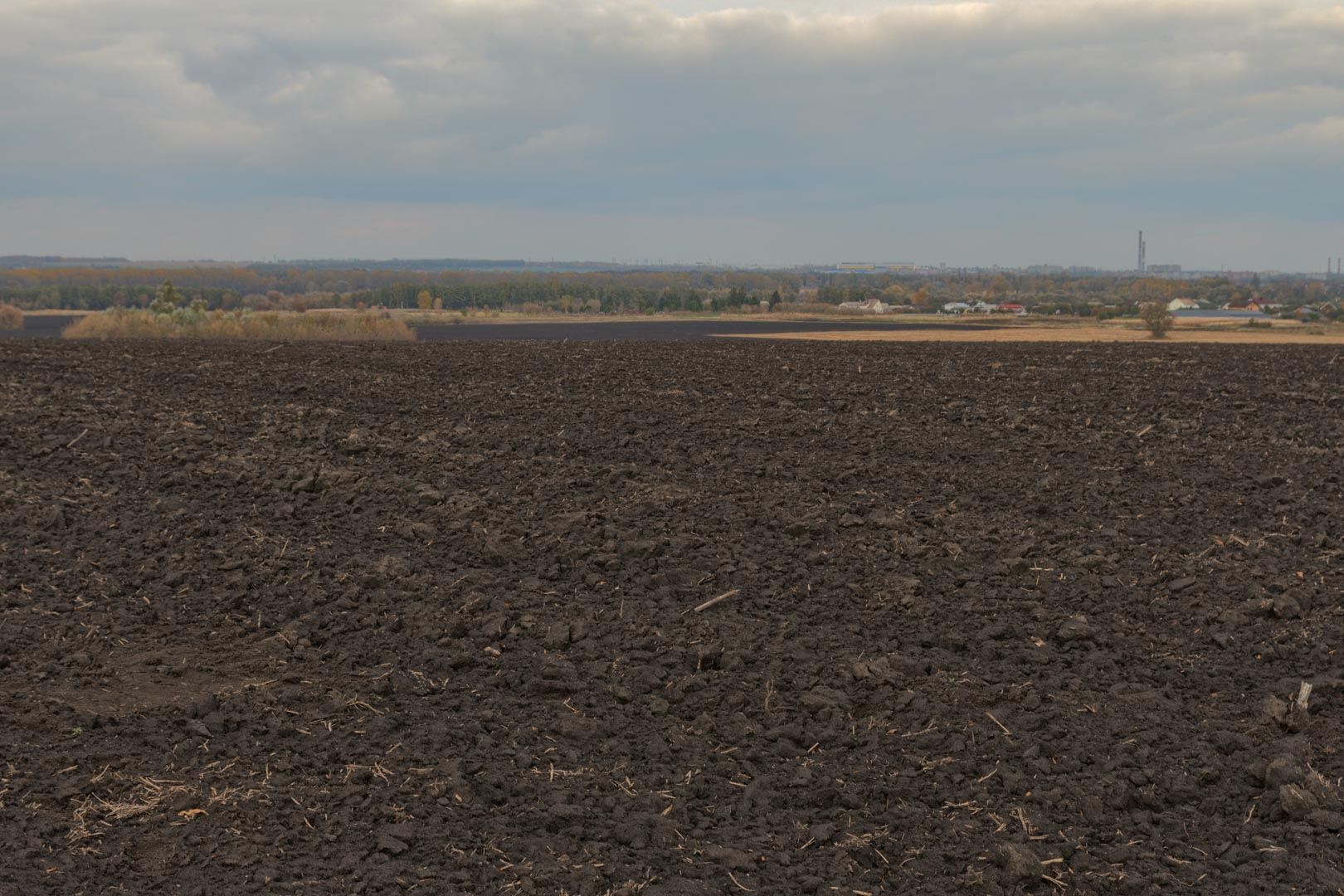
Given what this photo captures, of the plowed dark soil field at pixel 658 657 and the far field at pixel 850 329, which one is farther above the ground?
the far field at pixel 850 329

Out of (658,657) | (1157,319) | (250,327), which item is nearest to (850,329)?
(1157,319)

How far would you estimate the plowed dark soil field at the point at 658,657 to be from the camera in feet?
16.3

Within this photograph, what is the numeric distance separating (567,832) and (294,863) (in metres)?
1.23

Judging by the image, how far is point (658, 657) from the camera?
7.00m

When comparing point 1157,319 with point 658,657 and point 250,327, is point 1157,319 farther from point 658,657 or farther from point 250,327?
point 658,657

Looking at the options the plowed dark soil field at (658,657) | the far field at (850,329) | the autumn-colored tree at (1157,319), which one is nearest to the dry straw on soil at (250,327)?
the far field at (850,329)

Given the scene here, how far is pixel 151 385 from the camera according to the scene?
50.6 ft

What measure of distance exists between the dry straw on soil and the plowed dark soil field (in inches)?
801

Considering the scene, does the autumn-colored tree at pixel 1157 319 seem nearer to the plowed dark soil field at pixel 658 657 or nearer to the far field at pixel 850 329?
the far field at pixel 850 329

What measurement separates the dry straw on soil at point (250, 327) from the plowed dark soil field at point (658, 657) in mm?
20344

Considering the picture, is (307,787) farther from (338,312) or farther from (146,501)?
(338,312)

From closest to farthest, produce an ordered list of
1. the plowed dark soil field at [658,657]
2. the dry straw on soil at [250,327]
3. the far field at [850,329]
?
1. the plowed dark soil field at [658,657]
2. the dry straw on soil at [250,327]
3. the far field at [850,329]

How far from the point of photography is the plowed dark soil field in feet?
16.3

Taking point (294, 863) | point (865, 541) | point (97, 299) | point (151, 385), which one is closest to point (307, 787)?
point (294, 863)
